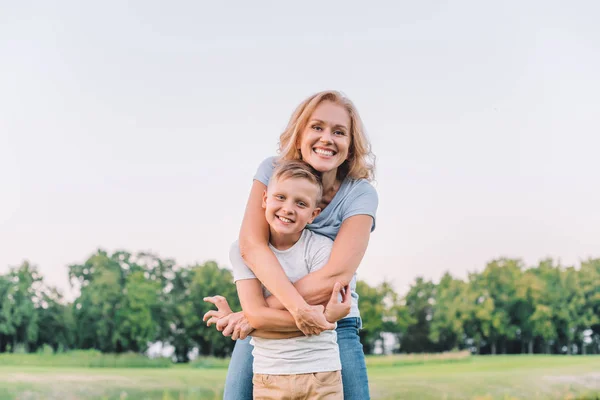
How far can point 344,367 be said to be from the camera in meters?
3.17

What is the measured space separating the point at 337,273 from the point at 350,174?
657 mm

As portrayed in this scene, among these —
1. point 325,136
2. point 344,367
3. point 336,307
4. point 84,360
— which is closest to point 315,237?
point 336,307

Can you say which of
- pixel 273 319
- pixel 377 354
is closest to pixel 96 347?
pixel 377 354

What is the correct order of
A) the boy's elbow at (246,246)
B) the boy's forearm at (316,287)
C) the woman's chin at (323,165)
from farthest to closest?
the woman's chin at (323,165)
the boy's elbow at (246,246)
the boy's forearm at (316,287)

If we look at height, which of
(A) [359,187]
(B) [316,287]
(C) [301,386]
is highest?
(A) [359,187]

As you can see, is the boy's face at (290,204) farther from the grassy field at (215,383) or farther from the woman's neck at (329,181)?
the grassy field at (215,383)

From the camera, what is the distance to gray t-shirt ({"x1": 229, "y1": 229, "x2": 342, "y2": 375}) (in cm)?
274

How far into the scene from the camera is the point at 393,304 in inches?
766

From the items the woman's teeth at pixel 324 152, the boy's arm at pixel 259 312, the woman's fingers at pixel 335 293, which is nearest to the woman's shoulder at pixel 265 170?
the woman's teeth at pixel 324 152

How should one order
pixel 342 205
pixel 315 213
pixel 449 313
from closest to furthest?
pixel 315 213 < pixel 342 205 < pixel 449 313

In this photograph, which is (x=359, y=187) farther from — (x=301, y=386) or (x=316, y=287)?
(x=301, y=386)

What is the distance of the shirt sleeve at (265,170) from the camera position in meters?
3.15

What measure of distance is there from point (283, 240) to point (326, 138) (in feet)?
1.72

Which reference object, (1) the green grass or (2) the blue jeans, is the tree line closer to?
(1) the green grass
